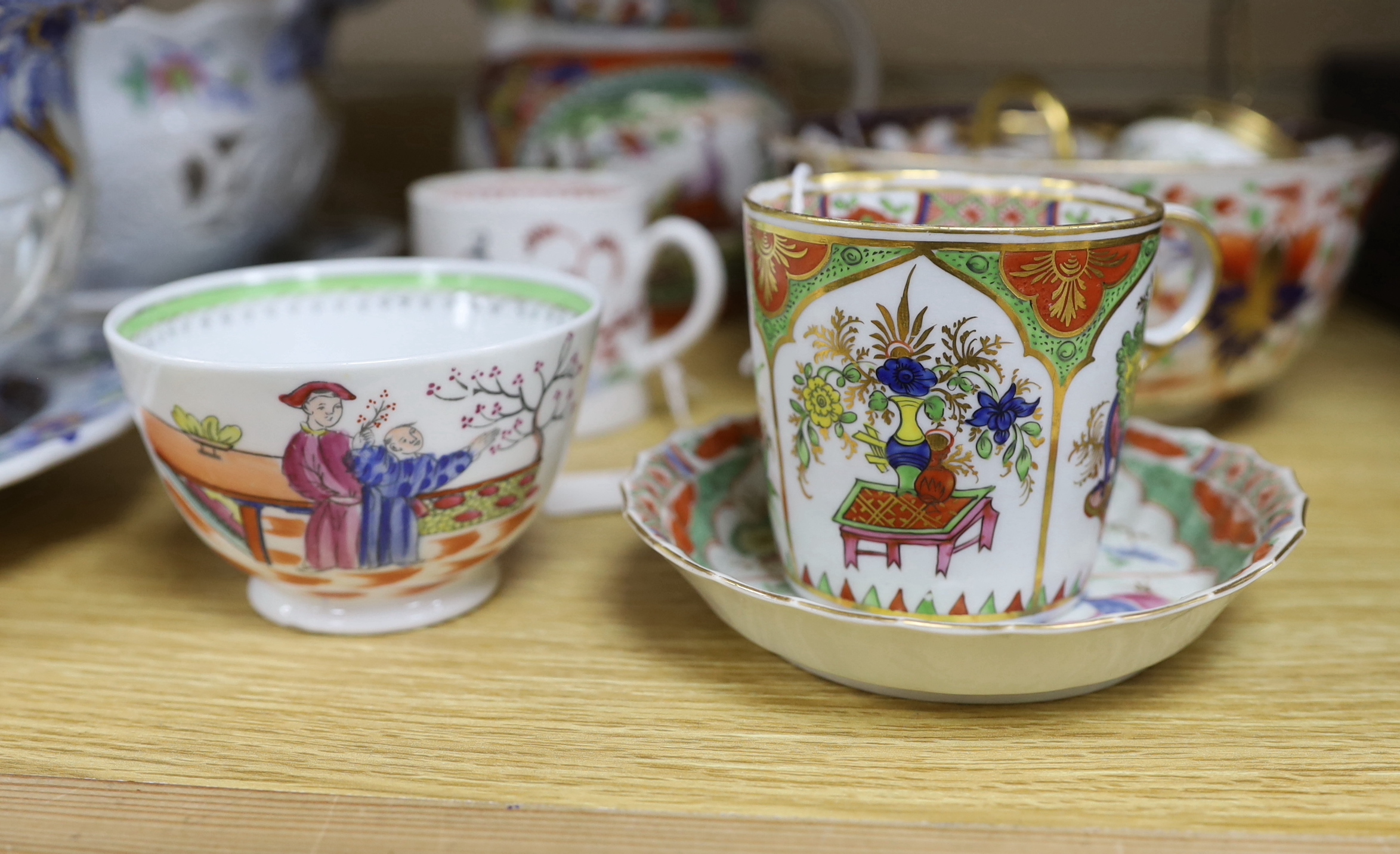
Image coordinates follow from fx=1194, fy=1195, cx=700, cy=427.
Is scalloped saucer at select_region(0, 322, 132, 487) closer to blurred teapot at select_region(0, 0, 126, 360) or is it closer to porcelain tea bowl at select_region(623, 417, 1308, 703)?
blurred teapot at select_region(0, 0, 126, 360)

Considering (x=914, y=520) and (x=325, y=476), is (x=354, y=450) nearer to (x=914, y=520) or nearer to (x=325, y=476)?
(x=325, y=476)

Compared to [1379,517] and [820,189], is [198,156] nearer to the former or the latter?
[820,189]

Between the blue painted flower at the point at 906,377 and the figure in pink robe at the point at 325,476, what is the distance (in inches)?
6.0

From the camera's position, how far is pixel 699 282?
1.78 feet

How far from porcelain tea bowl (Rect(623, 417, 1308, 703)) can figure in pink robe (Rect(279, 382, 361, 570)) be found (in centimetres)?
9

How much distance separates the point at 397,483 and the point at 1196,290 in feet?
0.90

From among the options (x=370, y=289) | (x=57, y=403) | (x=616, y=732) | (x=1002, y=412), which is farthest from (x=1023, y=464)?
(x=57, y=403)

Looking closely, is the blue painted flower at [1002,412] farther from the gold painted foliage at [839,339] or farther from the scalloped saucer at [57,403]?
the scalloped saucer at [57,403]

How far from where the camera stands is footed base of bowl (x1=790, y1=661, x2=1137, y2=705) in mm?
338

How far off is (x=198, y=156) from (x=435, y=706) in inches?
14.1

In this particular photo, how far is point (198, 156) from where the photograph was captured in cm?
58

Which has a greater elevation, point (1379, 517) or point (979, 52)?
point (979, 52)

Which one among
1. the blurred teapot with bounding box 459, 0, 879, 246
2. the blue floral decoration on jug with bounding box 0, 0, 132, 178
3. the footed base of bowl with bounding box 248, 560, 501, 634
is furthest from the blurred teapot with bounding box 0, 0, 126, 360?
the blurred teapot with bounding box 459, 0, 879, 246

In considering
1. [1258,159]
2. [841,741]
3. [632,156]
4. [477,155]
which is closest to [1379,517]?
[1258,159]
